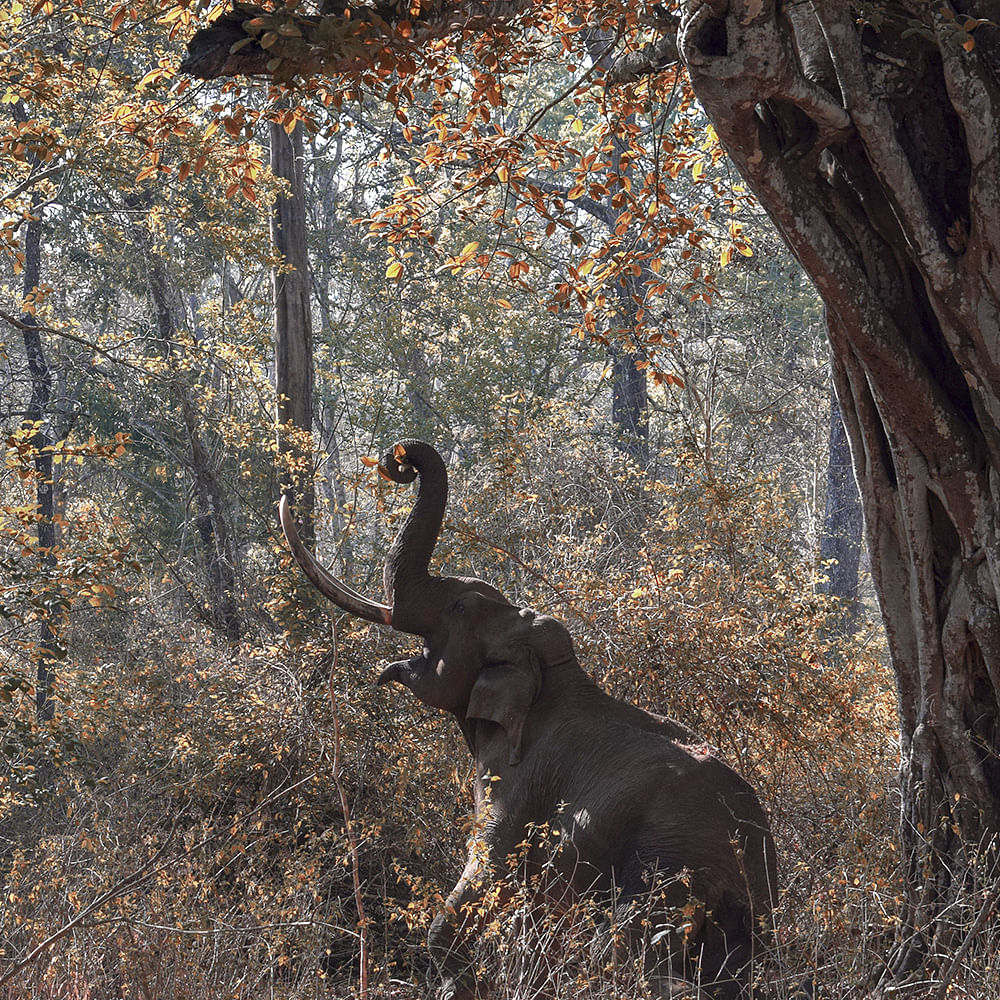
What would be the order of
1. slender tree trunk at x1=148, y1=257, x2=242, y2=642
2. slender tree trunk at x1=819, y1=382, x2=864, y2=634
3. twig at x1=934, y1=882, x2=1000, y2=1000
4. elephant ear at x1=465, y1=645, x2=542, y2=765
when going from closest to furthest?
1. twig at x1=934, y1=882, x2=1000, y2=1000
2. elephant ear at x1=465, y1=645, x2=542, y2=765
3. slender tree trunk at x1=148, y1=257, x2=242, y2=642
4. slender tree trunk at x1=819, y1=382, x2=864, y2=634

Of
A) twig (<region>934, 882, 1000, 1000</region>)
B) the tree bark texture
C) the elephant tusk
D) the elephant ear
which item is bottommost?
twig (<region>934, 882, 1000, 1000</region>)

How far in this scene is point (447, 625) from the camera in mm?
5102

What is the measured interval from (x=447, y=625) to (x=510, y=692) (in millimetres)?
459

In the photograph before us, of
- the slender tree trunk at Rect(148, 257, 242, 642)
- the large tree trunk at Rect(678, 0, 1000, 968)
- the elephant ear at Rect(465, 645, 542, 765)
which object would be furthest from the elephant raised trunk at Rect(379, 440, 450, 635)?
the slender tree trunk at Rect(148, 257, 242, 642)

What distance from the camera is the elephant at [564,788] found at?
4.17m

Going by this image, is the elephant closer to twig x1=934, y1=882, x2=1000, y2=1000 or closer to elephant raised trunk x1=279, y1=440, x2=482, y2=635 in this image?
elephant raised trunk x1=279, y1=440, x2=482, y2=635

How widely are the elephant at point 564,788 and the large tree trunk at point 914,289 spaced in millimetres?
644

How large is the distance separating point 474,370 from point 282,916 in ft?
43.4

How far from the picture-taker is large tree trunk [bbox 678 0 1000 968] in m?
3.95

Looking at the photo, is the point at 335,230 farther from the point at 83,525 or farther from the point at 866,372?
the point at 866,372

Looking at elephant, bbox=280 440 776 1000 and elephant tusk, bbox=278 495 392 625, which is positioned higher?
elephant tusk, bbox=278 495 392 625

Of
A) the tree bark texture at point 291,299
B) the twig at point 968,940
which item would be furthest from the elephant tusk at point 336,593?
the tree bark texture at point 291,299

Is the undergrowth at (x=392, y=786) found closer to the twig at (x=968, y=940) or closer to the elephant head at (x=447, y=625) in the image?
the twig at (x=968, y=940)

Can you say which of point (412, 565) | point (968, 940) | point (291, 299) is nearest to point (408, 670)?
point (412, 565)
